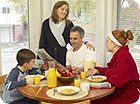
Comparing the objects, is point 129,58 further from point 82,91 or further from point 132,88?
point 82,91

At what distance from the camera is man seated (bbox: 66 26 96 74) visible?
2537mm

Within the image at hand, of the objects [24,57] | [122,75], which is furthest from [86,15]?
[122,75]

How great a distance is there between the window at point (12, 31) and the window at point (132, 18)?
1.54 metres

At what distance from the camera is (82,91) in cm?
185

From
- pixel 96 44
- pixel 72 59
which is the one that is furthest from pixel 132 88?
pixel 96 44

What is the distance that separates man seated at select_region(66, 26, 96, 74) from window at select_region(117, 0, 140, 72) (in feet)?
3.46

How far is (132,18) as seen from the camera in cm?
331

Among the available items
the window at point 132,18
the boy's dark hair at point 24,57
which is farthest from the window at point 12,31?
the window at point 132,18

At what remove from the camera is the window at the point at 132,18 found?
3.29 metres

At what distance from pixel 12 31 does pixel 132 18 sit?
1.90 meters

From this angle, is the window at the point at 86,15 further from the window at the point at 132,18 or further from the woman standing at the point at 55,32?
the woman standing at the point at 55,32

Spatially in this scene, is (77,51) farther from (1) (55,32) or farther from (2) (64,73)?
(2) (64,73)

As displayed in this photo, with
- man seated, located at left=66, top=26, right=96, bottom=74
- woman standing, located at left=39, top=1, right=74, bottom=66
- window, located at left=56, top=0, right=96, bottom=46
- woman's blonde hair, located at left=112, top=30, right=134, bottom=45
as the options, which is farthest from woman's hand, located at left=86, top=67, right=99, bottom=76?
window, located at left=56, top=0, right=96, bottom=46

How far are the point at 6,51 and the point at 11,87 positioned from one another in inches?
55.5
